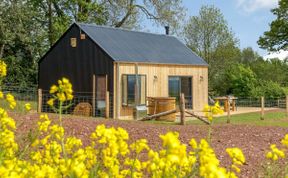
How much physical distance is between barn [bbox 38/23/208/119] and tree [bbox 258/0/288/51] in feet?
52.2

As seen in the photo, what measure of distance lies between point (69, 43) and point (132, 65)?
12.0ft

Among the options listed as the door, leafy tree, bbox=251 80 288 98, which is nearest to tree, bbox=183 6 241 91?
leafy tree, bbox=251 80 288 98

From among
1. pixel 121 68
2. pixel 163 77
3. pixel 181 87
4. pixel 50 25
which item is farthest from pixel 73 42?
pixel 50 25

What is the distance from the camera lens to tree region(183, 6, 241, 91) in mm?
41781

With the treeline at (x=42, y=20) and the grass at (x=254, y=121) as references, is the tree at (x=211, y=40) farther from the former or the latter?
the grass at (x=254, y=121)

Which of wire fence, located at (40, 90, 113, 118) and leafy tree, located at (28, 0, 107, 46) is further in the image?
leafy tree, located at (28, 0, 107, 46)

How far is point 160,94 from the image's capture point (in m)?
21.8

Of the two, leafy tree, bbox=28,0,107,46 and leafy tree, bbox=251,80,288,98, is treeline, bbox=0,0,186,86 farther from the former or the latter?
Result: leafy tree, bbox=251,80,288,98

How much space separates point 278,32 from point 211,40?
639cm

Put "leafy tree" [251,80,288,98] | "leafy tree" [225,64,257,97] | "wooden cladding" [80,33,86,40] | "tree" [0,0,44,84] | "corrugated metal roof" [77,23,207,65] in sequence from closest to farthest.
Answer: "corrugated metal roof" [77,23,207,65] < "wooden cladding" [80,33,86,40] < "tree" [0,0,44,84] < "leafy tree" [251,80,288,98] < "leafy tree" [225,64,257,97]

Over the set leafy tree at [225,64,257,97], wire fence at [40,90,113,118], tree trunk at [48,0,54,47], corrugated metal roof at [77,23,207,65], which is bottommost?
wire fence at [40,90,113,118]

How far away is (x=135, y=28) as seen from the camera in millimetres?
36406

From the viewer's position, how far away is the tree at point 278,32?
37.8 metres

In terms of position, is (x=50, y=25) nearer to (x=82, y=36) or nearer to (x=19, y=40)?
(x=19, y=40)
